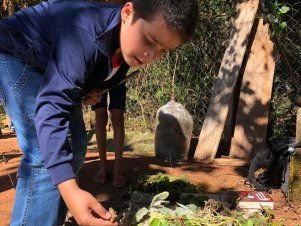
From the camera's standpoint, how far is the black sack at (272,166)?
3686 millimetres

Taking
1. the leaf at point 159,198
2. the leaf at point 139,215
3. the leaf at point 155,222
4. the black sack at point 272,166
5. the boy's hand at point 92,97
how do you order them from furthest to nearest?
the black sack at point 272,166, the leaf at point 159,198, the leaf at point 139,215, the leaf at point 155,222, the boy's hand at point 92,97

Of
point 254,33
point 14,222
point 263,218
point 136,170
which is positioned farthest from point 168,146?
point 14,222

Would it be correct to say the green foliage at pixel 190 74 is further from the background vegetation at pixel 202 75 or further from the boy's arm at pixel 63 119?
the boy's arm at pixel 63 119

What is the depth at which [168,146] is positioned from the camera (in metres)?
4.73

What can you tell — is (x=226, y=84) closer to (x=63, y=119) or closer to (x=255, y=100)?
(x=255, y=100)

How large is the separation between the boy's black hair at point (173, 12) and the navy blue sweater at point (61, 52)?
0.51 ft

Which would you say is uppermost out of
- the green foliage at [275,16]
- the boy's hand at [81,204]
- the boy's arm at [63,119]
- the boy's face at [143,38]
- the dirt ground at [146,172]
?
the green foliage at [275,16]

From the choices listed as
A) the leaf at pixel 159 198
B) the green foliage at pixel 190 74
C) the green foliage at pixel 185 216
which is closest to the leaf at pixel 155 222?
the green foliage at pixel 185 216

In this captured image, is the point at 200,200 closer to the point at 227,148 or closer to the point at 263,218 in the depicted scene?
the point at 263,218

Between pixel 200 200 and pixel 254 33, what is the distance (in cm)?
240

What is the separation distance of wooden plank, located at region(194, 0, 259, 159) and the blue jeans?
289cm

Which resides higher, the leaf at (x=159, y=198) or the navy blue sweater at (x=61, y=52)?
the navy blue sweater at (x=61, y=52)

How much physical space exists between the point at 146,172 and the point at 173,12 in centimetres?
260

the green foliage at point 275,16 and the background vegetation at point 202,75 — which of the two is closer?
the green foliage at point 275,16
